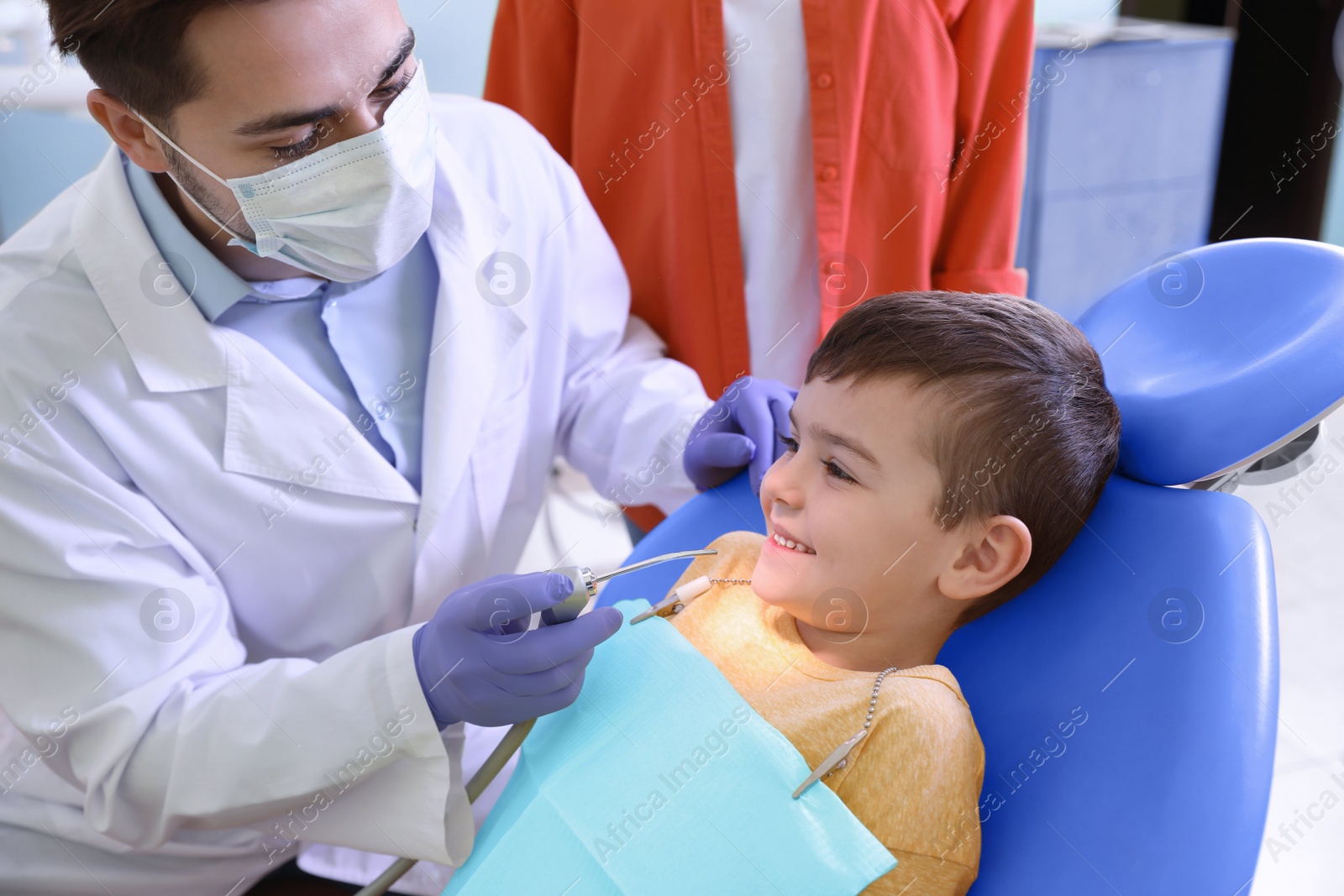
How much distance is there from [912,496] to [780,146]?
0.78m

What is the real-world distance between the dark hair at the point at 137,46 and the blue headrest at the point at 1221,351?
979mm

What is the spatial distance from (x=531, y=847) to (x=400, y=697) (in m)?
0.19

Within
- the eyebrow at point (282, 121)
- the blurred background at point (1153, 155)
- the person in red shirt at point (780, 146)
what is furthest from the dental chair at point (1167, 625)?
the blurred background at point (1153, 155)

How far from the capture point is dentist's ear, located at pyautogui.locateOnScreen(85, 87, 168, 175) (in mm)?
1046

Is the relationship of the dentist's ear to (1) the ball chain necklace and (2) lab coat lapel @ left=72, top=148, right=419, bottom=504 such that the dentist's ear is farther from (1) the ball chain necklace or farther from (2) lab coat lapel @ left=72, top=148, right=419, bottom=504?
(1) the ball chain necklace

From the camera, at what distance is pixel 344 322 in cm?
126

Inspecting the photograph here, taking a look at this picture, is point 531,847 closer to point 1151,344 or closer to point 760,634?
point 760,634

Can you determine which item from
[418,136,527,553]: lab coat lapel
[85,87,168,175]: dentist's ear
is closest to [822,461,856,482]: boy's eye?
[418,136,527,553]: lab coat lapel

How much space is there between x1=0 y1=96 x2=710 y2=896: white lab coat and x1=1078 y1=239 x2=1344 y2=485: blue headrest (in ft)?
1.87

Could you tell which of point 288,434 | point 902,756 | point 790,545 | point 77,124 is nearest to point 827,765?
point 902,756

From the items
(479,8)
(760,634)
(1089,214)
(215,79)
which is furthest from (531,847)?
(1089,214)

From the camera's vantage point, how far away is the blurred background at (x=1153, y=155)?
94.9 inches

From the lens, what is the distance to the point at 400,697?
3.23 ft

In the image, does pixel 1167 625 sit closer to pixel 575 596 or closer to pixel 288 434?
pixel 575 596
